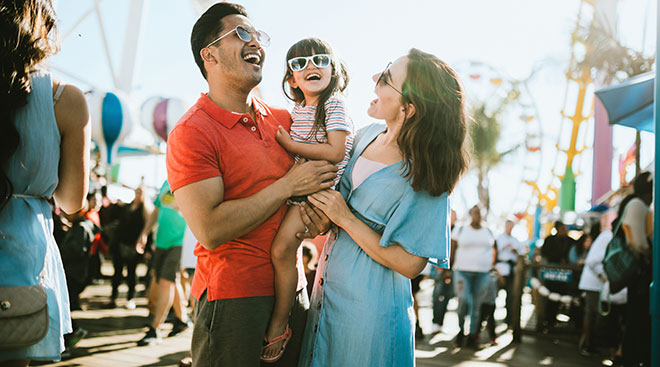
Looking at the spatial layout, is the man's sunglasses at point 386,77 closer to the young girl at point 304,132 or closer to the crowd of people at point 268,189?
the crowd of people at point 268,189

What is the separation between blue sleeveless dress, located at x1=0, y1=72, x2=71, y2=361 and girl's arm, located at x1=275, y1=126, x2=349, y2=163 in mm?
773

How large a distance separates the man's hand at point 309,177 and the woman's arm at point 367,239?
4 cm

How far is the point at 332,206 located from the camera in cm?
177

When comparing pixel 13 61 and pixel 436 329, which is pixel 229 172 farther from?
pixel 436 329

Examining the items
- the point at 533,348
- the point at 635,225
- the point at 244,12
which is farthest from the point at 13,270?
the point at 533,348

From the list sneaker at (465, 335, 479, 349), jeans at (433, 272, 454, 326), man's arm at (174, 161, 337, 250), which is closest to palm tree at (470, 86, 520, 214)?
jeans at (433, 272, 454, 326)

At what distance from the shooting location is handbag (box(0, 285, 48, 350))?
1.25 m

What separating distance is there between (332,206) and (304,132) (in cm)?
39

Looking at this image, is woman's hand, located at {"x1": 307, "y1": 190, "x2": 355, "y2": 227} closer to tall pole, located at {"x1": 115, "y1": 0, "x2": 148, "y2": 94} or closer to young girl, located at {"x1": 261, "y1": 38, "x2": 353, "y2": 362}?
young girl, located at {"x1": 261, "y1": 38, "x2": 353, "y2": 362}

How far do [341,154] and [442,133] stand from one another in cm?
42

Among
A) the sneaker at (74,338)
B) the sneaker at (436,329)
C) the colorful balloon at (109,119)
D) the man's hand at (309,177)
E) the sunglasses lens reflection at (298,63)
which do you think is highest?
the colorful balloon at (109,119)

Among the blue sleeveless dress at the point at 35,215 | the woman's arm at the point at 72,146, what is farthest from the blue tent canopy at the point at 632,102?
the blue sleeveless dress at the point at 35,215

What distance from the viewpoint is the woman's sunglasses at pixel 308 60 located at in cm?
211

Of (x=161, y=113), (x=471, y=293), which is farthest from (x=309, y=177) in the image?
(x=161, y=113)
